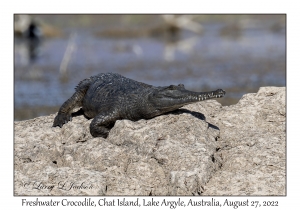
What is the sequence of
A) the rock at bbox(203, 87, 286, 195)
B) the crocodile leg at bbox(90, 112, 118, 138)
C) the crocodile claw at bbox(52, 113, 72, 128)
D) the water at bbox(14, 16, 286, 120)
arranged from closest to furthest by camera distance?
the rock at bbox(203, 87, 286, 195) → the crocodile leg at bbox(90, 112, 118, 138) → the crocodile claw at bbox(52, 113, 72, 128) → the water at bbox(14, 16, 286, 120)

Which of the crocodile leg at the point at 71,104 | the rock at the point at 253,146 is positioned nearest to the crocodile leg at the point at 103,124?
the crocodile leg at the point at 71,104

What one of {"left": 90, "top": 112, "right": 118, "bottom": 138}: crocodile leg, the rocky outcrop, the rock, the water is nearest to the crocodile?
{"left": 90, "top": 112, "right": 118, "bottom": 138}: crocodile leg

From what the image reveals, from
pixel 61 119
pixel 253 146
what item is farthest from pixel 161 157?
pixel 61 119

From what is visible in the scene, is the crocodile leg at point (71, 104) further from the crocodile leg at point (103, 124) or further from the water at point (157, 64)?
the water at point (157, 64)

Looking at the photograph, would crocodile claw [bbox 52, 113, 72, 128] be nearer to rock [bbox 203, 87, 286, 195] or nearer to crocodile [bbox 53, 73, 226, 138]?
crocodile [bbox 53, 73, 226, 138]

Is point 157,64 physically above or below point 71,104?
above

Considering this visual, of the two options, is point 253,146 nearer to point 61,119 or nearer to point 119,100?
point 119,100
